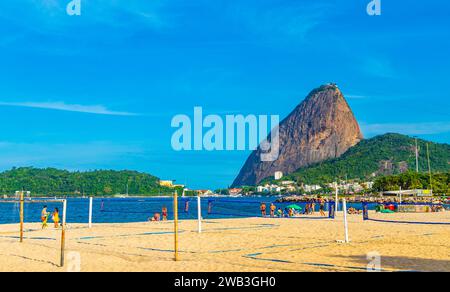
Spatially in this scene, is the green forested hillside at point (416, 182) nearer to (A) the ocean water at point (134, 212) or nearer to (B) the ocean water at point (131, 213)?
(A) the ocean water at point (134, 212)

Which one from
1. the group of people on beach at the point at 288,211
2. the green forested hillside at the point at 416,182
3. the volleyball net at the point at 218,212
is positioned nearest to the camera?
the group of people on beach at the point at 288,211

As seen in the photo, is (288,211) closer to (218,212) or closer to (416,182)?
(218,212)

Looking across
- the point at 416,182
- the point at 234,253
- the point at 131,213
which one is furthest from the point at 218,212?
the point at 416,182

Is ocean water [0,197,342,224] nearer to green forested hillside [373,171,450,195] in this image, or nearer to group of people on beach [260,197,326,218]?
group of people on beach [260,197,326,218]

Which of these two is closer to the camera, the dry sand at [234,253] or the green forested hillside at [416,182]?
the dry sand at [234,253]

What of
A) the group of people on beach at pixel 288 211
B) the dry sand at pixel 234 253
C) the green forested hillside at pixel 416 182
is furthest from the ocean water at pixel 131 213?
the green forested hillside at pixel 416 182

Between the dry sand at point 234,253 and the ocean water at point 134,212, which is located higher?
the dry sand at point 234,253
